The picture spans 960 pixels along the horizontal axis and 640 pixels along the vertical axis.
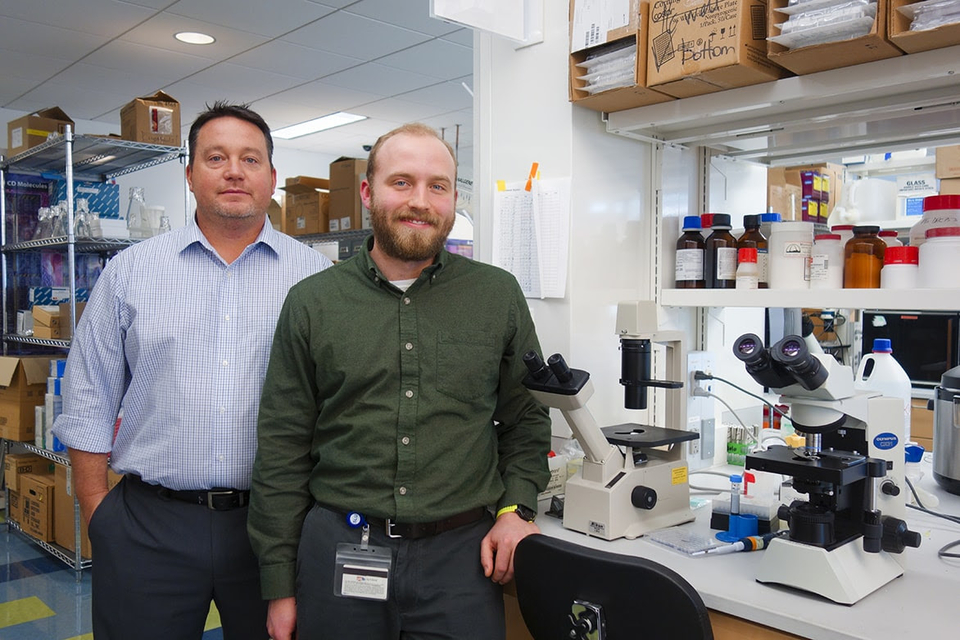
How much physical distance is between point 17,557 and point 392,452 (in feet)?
10.5

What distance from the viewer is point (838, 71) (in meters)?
1.50

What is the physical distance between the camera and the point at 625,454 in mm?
1560

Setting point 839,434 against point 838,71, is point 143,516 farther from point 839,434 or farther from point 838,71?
point 838,71

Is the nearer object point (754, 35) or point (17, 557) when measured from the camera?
point (754, 35)

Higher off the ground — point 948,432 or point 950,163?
point 950,163

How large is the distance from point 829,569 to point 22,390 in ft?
12.7

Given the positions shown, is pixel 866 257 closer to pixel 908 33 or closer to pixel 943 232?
pixel 943 232

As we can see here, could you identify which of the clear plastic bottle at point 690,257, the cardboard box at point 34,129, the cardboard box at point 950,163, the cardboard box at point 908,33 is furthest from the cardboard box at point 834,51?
the cardboard box at point 34,129

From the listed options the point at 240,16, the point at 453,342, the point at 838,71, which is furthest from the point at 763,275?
the point at 240,16

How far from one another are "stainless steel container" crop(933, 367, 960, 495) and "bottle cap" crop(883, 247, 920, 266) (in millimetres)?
409

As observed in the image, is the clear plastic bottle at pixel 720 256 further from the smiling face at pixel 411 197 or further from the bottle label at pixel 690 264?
the smiling face at pixel 411 197

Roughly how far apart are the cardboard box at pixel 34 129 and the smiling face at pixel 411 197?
314 cm

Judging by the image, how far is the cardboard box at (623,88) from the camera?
166 cm

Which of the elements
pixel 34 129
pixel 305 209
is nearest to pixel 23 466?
pixel 34 129
